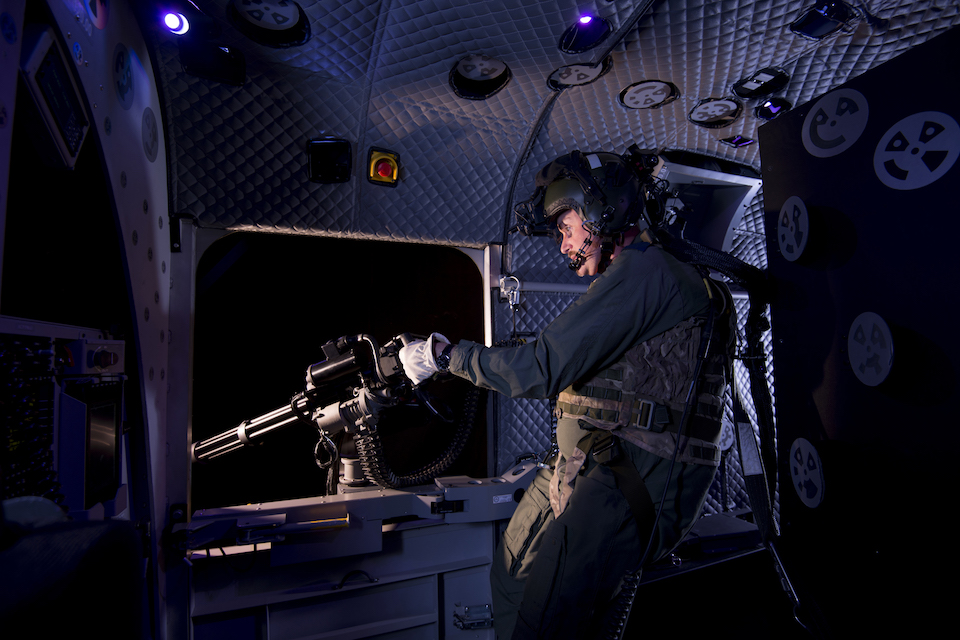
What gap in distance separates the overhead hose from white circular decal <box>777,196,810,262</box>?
184 cm

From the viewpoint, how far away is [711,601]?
268 centimetres

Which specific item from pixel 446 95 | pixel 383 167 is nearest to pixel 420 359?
pixel 383 167

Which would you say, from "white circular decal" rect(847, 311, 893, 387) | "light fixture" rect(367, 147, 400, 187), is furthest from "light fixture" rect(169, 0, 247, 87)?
"white circular decal" rect(847, 311, 893, 387)

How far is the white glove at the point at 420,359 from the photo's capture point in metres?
1.97

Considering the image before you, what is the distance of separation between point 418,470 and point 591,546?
1.70 metres

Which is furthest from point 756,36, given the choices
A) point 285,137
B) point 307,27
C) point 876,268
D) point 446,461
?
point 446,461

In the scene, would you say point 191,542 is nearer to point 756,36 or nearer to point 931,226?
point 931,226

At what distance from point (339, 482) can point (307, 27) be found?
238cm

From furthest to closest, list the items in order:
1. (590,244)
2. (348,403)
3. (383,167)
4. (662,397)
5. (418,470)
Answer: (418,470)
(383,167)
(348,403)
(590,244)
(662,397)

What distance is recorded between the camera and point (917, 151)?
1409mm

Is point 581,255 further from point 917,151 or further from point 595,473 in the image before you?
point 917,151

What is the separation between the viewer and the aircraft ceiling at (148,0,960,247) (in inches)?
81.8

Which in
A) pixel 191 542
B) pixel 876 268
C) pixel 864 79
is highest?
pixel 864 79

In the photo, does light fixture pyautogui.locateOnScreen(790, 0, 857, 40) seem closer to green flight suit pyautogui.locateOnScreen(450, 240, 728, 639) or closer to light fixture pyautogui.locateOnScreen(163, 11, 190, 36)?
green flight suit pyautogui.locateOnScreen(450, 240, 728, 639)
